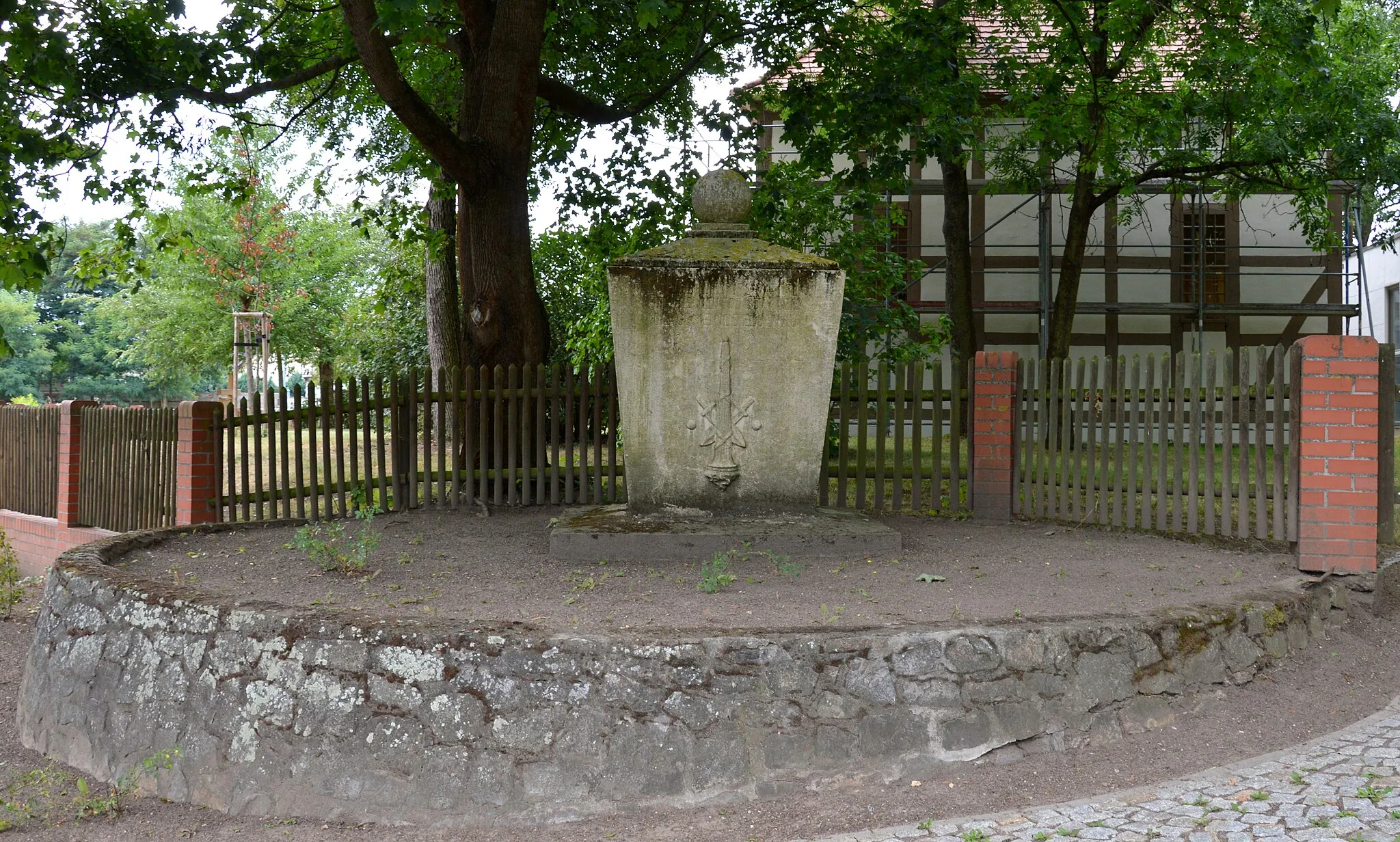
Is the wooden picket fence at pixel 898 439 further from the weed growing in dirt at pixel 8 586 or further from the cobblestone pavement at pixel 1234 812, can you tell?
the weed growing in dirt at pixel 8 586

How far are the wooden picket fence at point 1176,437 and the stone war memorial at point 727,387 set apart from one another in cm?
195

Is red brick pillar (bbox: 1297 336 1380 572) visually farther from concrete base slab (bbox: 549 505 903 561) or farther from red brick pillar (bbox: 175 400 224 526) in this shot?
red brick pillar (bbox: 175 400 224 526)

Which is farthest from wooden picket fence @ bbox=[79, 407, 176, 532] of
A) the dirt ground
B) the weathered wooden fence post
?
the weathered wooden fence post

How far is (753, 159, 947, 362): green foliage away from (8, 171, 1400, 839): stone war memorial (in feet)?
6.66

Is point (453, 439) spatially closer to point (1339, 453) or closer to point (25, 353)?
point (1339, 453)

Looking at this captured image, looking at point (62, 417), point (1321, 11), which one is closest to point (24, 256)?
point (62, 417)

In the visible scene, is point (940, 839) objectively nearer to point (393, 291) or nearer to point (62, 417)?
point (62, 417)

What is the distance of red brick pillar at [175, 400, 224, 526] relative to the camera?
376 inches

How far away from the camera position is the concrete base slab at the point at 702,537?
670 cm

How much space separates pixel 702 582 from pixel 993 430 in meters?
3.58

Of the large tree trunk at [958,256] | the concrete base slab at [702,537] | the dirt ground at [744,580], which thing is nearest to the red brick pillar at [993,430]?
the dirt ground at [744,580]

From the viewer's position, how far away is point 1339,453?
6652 mm

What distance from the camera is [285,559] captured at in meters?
6.91

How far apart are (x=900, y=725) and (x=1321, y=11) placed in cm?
294
